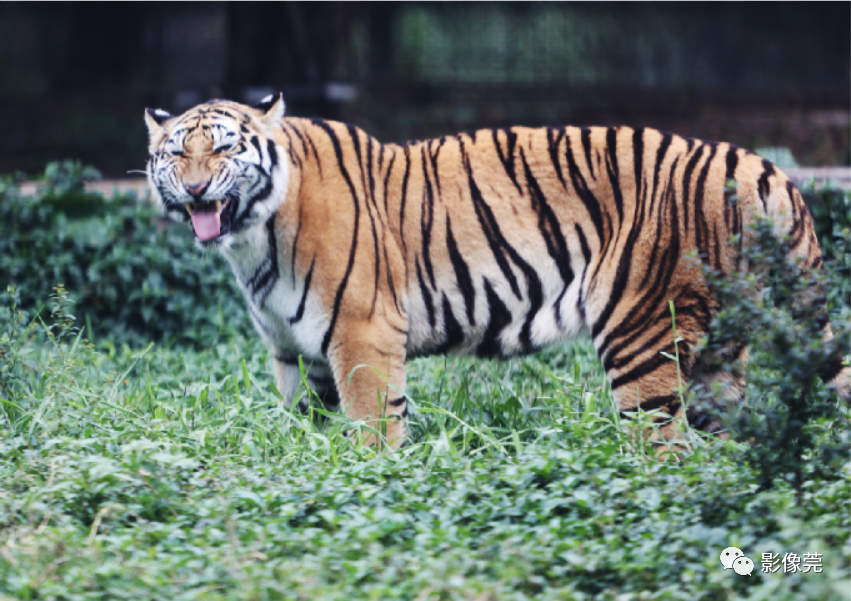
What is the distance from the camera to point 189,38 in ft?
39.4

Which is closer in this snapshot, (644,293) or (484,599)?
(484,599)

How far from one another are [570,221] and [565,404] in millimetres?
774

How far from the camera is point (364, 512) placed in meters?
2.77

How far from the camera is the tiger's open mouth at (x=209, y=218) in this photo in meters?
3.64

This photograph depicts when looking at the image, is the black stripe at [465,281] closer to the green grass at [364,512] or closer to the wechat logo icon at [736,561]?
the green grass at [364,512]

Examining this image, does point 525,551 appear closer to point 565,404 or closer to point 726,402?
point 726,402

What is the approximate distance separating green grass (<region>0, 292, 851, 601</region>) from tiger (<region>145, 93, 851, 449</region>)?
30 centimetres

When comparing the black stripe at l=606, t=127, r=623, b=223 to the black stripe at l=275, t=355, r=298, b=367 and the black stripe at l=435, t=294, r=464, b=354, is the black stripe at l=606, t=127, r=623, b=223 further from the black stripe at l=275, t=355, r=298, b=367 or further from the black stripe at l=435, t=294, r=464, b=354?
the black stripe at l=275, t=355, r=298, b=367

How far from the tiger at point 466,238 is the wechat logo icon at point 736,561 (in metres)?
1.07

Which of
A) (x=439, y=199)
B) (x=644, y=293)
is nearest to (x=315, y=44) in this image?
(x=439, y=199)

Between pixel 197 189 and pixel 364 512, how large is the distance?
1.55 meters

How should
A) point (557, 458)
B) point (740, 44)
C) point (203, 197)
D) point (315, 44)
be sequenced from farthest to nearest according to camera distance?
point (740, 44) < point (315, 44) < point (203, 197) < point (557, 458)

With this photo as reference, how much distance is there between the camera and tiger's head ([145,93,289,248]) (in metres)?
3.64

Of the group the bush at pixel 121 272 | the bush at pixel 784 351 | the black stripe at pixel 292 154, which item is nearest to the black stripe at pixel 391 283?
the black stripe at pixel 292 154
